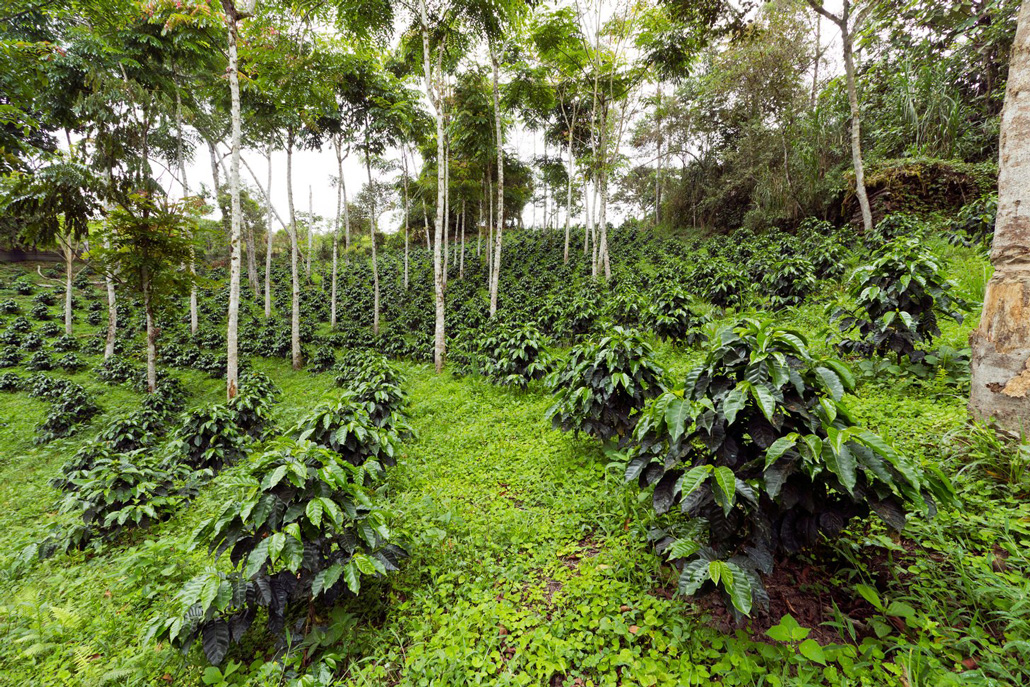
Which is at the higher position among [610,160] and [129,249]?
[610,160]

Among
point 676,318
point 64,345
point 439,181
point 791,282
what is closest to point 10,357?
point 64,345

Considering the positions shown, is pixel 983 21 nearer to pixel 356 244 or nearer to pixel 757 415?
pixel 757 415

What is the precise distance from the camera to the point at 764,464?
2.12 meters

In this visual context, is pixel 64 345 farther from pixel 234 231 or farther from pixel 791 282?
pixel 791 282

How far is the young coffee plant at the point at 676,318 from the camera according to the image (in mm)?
7301

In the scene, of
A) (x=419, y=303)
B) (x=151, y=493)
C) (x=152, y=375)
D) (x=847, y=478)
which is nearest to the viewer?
(x=847, y=478)

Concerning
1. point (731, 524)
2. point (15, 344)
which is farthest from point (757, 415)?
point (15, 344)

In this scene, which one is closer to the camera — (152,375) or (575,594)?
(575,594)

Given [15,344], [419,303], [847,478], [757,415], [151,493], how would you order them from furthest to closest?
[419,303]
[15,344]
[151,493]
[757,415]
[847,478]

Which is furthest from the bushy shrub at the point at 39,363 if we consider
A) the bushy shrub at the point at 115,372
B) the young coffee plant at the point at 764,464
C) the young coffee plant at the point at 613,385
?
the young coffee plant at the point at 764,464

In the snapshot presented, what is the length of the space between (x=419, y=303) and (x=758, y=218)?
15500 millimetres

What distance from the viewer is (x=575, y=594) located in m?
2.62

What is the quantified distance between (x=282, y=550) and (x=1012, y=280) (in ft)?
17.7

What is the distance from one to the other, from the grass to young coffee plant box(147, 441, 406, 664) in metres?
0.25
